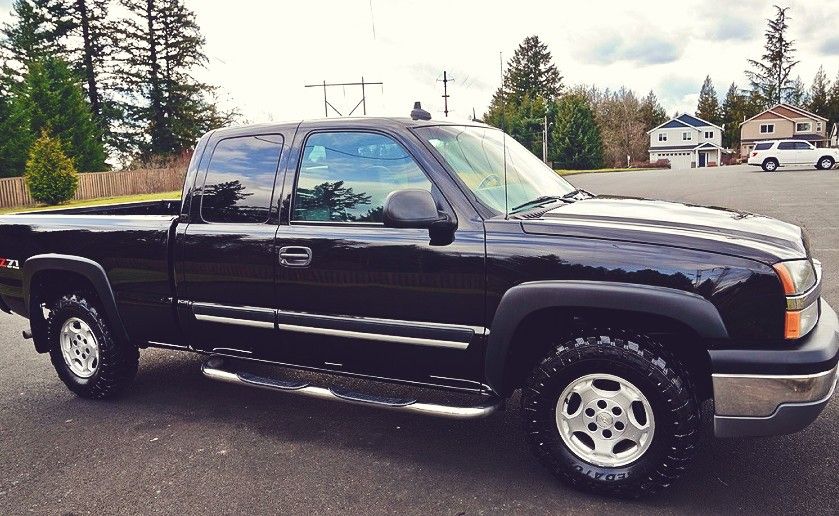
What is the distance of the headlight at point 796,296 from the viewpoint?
2861mm

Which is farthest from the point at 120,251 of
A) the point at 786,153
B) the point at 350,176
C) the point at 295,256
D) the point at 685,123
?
the point at 685,123

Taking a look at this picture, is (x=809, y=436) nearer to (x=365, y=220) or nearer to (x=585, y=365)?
(x=585, y=365)

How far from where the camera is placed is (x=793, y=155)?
39.1 m

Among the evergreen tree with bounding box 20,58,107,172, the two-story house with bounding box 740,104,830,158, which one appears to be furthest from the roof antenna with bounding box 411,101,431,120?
the two-story house with bounding box 740,104,830,158

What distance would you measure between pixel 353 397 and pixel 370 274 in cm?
69

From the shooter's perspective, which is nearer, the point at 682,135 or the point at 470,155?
the point at 470,155

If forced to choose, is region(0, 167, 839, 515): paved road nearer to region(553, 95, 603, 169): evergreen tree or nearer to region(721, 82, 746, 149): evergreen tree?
region(553, 95, 603, 169): evergreen tree

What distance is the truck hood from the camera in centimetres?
298

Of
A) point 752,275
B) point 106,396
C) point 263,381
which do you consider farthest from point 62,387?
point 752,275

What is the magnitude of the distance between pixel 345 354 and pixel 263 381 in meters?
0.59

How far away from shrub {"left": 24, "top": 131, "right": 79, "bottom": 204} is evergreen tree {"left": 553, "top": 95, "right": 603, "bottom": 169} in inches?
1944

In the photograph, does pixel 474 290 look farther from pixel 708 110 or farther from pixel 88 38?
pixel 708 110

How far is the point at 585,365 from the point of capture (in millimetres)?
3170

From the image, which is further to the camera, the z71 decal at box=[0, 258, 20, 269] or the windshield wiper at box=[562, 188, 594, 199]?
the z71 decal at box=[0, 258, 20, 269]
